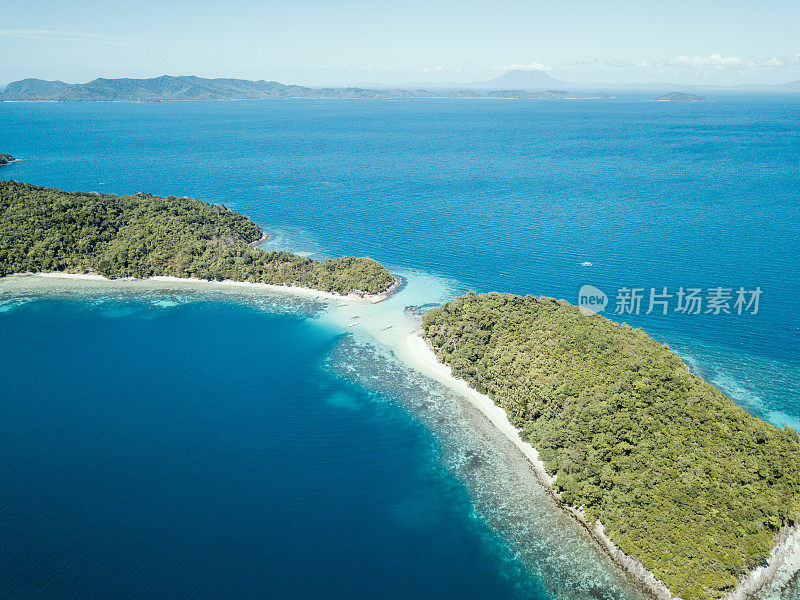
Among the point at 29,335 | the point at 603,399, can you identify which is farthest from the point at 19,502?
the point at 603,399

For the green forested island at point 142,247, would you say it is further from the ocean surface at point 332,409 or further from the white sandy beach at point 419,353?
the ocean surface at point 332,409

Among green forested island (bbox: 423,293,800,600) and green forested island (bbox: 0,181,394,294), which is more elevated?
green forested island (bbox: 0,181,394,294)

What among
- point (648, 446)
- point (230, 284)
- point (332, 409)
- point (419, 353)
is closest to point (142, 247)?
point (230, 284)

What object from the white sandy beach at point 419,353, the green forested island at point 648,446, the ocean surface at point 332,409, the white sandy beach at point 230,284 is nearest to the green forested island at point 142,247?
the white sandy beach at point 230,284

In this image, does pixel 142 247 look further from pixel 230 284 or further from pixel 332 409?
pixel 332 409

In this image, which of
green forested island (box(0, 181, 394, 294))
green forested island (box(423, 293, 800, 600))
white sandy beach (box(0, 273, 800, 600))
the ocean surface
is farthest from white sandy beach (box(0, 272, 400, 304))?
green forested island (box(423, 293, 800, 600))

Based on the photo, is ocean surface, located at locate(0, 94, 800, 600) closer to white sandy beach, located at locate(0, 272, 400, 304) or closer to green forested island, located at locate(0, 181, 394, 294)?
white sandy beach, located at locate(0, 272, 400, 304)
